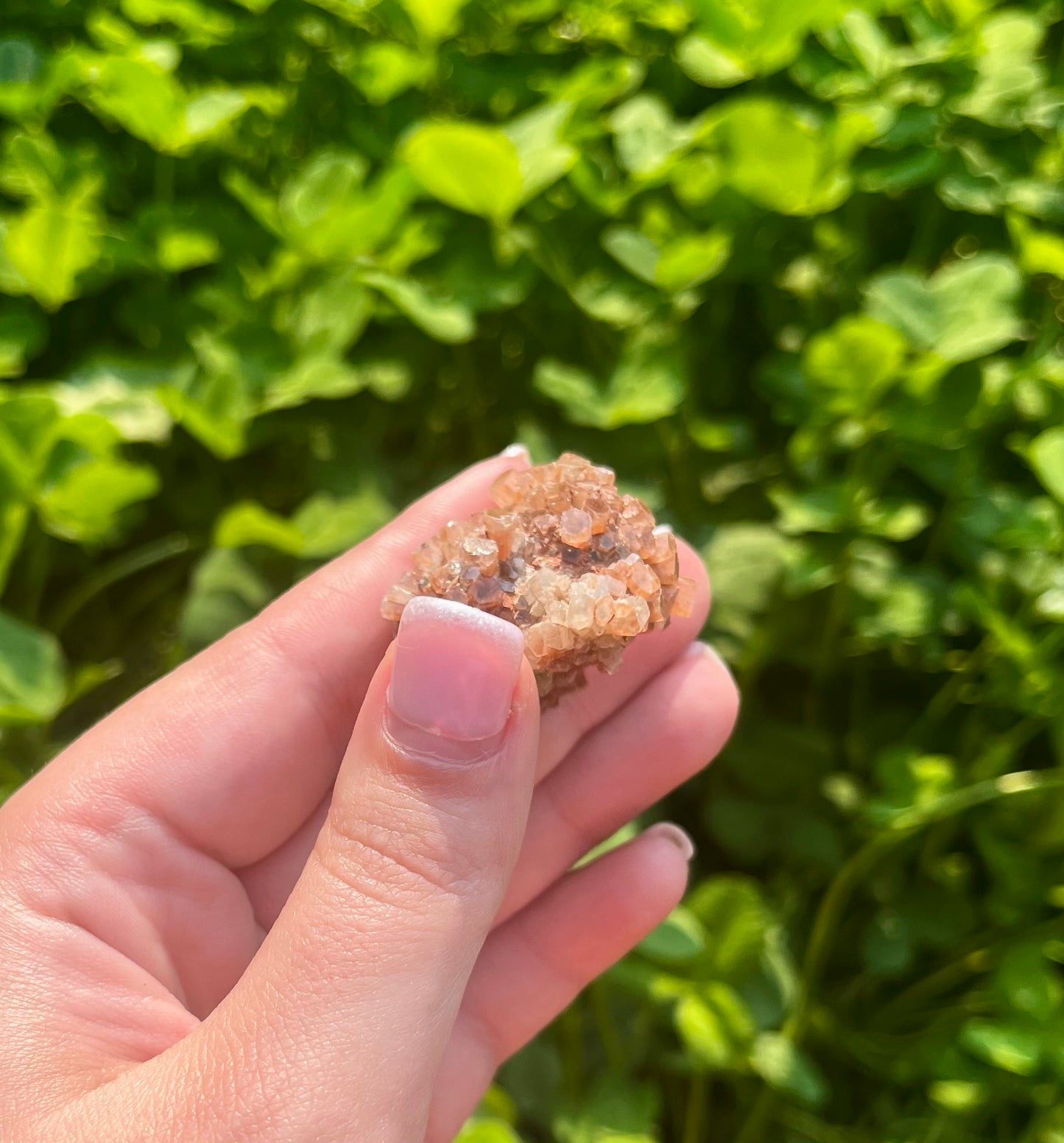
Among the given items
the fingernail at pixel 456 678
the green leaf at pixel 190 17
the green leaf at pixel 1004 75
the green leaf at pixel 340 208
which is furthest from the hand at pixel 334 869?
the green leaf at pixel 190 17

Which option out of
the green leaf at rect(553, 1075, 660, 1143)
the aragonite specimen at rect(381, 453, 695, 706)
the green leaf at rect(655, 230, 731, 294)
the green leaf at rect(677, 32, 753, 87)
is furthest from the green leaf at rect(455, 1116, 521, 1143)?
the green leaf at rect(677, 32, 753, 87)

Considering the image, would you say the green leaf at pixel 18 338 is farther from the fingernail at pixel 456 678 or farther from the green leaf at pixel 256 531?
the fingernail at pixel 456 678

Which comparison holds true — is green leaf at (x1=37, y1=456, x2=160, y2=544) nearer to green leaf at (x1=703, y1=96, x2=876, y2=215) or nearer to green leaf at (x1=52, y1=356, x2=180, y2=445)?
green leaf at (x1=52, y1=356, x2=180, y2=445)

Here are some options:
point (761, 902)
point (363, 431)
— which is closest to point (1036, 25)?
point (363, 431)

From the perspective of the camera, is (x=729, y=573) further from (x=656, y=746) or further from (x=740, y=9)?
(x=740, y=9)

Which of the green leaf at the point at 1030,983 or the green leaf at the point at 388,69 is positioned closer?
the green leaf at the point at 1030,983
